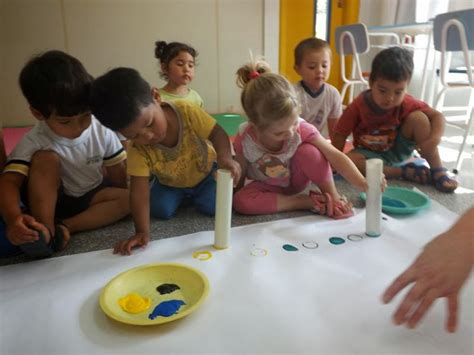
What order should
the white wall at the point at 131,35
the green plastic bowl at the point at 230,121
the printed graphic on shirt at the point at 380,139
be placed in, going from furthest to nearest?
the white wall at the point at 131,35, the green plastic bowl at the point at 230,121, the printed graphic on shirt at the point at 380,139

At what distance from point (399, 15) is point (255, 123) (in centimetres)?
259

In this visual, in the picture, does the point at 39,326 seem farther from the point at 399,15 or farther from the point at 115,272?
the point at 399,15

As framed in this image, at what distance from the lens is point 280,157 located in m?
1.09

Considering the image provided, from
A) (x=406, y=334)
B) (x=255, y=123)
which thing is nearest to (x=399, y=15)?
(x=255, y=123)

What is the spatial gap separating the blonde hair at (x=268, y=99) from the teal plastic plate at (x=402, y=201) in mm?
332

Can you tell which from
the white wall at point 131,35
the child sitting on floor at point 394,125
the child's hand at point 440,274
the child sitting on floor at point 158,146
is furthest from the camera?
the white wall at point 131,35

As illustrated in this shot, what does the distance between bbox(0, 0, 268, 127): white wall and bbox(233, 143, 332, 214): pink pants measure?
7.08ft

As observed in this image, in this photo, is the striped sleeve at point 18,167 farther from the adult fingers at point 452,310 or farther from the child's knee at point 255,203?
the adult fingers at point 452,310

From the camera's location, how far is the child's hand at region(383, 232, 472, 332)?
0.42m

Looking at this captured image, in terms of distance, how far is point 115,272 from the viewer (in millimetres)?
805

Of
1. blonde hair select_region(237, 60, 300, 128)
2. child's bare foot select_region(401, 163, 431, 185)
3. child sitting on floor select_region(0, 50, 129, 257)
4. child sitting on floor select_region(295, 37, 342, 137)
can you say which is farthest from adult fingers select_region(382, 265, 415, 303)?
child sitting on floor select_region(295, 37, 342, 137)

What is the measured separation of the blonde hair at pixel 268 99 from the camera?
943mm

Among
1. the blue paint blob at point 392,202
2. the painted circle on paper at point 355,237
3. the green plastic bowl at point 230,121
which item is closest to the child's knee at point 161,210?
the painted circle on paper at point 355,237

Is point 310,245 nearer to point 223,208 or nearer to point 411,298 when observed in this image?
point 223,208
